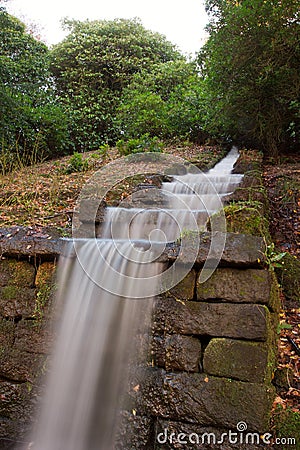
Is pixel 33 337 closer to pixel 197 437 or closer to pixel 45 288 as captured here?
pixel 45 288

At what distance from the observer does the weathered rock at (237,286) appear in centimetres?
257

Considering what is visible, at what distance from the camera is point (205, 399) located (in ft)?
8.15

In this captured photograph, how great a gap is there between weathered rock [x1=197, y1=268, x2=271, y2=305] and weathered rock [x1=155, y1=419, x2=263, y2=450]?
839 millimetres

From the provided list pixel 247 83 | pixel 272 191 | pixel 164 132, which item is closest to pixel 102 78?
pixel 164 132

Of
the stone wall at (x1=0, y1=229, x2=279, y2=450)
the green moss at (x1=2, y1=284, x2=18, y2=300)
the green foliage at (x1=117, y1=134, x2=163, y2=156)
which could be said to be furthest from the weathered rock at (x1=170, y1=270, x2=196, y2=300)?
the green foliage at (x1=117, y1=134, x2=163, y2=156)

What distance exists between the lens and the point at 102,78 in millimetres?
12938

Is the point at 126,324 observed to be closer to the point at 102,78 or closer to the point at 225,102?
the point at 225,102

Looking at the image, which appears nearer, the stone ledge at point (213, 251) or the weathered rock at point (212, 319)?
the weathered rock at point (212, 319)

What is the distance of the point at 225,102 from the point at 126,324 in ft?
17.5

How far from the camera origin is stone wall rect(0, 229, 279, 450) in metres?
2.45

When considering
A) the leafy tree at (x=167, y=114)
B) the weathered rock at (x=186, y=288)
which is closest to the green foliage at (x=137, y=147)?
the leafy tree at (x=167, y=114)

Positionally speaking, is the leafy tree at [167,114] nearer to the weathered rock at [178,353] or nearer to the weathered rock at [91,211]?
the weathered rock at [91,211]

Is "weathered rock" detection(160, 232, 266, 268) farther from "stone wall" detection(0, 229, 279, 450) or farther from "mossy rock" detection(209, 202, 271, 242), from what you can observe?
"mossy rock" detection(209, 202, 271, 242)

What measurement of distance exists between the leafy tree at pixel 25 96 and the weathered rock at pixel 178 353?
Result: 20.4 ft
